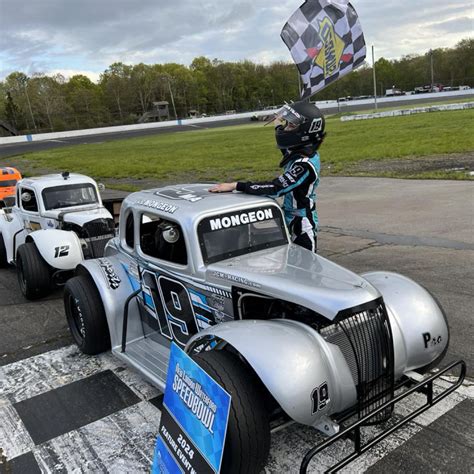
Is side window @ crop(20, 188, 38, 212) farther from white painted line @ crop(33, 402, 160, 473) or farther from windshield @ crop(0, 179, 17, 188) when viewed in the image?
windshield @ crop(0, 179, 17, 188)

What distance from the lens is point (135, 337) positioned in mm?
4641

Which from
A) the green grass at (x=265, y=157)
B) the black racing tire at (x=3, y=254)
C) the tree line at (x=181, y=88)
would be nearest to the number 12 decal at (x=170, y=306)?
the black racing tire at (x=3, y=254)

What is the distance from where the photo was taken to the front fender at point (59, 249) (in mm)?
6586

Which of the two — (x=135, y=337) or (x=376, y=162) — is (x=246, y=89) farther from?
(x=135, y=337)

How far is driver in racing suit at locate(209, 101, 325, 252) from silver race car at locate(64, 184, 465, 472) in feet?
0.60

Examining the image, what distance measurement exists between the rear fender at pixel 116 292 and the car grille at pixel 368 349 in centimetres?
224

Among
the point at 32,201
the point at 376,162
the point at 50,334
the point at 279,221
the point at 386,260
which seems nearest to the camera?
the point at 279,221

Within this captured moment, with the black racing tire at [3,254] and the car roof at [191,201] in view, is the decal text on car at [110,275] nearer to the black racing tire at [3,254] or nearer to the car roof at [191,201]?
the car roof at [191,201]

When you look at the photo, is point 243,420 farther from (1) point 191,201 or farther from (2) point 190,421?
(1) point 191,201

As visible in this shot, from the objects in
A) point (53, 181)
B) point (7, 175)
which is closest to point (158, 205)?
point (53, 181)

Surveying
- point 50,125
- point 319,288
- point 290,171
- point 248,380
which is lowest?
point 248,380

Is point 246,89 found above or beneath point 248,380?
above

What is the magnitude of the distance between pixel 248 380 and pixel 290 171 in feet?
7.07

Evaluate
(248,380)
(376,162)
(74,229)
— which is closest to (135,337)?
(248,380)
